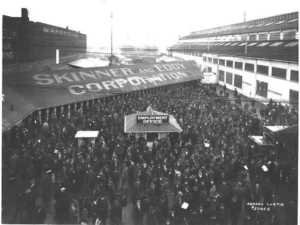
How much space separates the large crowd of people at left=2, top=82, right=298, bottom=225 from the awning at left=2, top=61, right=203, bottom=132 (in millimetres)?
1633

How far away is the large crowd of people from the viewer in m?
10.2

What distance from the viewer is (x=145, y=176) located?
41.5ft

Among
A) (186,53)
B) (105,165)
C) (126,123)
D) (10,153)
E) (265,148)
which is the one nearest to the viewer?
(105,165)

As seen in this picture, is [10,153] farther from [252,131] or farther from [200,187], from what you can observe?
[252,131]

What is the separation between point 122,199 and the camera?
10625 millimetres

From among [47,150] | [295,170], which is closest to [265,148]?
[295,170]

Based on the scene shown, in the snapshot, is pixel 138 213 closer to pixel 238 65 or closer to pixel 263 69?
pixel 263 69

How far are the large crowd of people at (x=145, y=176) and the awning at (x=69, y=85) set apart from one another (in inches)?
64.3

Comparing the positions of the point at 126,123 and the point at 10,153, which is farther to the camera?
the point at 126,123

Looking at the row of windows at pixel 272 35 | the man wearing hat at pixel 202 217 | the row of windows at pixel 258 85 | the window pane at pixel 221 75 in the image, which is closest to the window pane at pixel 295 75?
the row of windows at pixel 258 85

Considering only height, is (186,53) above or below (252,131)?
above

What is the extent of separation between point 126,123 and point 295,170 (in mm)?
9442

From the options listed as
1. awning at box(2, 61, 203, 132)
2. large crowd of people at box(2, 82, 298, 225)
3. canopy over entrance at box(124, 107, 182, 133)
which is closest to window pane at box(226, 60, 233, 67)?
awning at box(2, 61, 203, 132)

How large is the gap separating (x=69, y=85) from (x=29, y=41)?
9.77 meters
